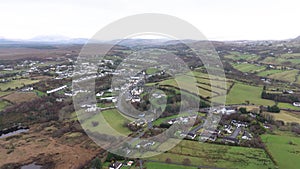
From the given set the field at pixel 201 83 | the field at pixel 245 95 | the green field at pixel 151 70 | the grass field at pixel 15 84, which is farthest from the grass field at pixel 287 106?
the grass field at pixel 15 84

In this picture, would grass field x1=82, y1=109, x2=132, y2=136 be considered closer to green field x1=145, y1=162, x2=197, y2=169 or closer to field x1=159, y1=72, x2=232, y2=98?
green field x1=145, y1=162, x2=197, y2=169

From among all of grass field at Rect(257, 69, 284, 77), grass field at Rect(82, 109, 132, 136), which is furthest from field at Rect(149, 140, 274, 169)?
grass field at Rect(257, 69, 284, 77)

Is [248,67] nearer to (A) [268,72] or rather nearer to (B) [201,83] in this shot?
(A) [268,72]

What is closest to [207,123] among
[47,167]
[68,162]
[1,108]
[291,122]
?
[291,122]

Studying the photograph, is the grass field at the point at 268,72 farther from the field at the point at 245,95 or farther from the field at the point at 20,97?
the field at the point at 20,97

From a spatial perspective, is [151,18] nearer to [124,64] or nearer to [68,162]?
[68,162]
